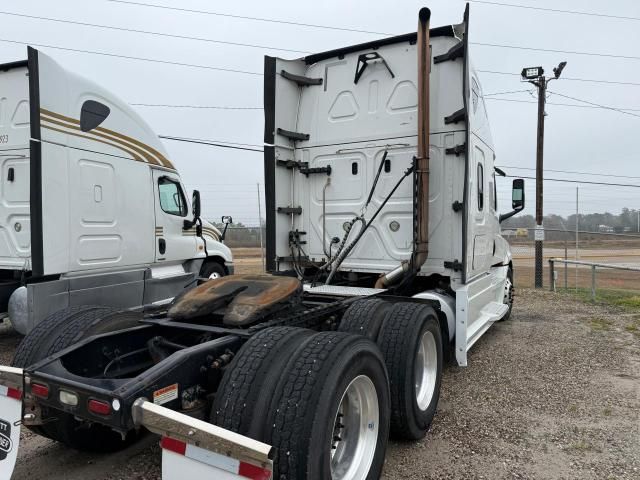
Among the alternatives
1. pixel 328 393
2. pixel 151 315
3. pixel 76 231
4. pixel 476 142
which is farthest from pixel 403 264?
pixel 76 231

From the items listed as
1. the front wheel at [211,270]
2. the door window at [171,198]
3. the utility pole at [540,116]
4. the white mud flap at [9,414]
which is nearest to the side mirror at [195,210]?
the door window at [171,198]

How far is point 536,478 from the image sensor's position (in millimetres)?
3150

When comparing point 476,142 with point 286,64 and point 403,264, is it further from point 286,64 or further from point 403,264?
point 286,64

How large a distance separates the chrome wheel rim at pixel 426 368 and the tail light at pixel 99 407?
242 cm

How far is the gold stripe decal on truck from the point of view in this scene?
5.54 meters

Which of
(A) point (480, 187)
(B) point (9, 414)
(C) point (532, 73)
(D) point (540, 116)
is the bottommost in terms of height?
(B) point (9, 414)

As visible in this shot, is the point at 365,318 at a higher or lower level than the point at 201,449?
higher

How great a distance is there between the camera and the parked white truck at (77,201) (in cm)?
545

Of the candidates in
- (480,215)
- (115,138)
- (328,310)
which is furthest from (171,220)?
(480,215)

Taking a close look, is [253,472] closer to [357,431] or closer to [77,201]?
[357,431]

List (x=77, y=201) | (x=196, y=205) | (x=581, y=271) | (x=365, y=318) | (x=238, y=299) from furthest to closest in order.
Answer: (x=581, y=271)
(x=196, y=205)
(x=77, y=201)
(x=365, y=318)
(x=238, y=299)

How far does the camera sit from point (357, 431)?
281cm

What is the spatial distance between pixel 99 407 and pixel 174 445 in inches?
17.4

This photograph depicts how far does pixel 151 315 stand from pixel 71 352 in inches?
33.6
